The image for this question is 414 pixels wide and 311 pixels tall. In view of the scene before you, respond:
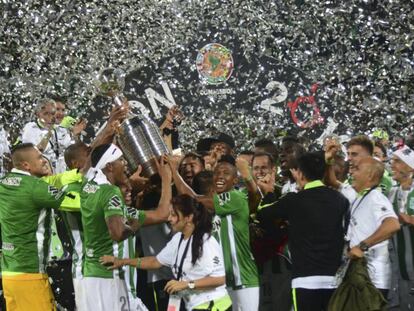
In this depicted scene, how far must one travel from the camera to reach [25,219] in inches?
330

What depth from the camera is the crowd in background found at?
7.28 m

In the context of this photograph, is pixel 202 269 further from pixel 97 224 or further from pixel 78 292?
pixel 78 292

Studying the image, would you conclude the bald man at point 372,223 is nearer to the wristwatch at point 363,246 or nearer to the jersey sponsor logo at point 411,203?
the wristwatch at point 363,246

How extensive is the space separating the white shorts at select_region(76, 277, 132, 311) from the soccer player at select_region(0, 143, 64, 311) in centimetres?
68

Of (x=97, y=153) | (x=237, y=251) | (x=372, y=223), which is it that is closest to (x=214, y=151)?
(x=237, y=251)

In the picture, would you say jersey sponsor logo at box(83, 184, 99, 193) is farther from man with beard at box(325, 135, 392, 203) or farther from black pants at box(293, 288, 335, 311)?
man with beard at box(325, 135, 392, 203)

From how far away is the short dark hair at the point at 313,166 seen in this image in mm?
7691

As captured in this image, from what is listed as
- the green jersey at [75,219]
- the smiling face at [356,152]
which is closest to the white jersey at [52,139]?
the green jersey at [75,219]

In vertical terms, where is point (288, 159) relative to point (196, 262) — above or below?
above

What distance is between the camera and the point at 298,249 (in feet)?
25.2

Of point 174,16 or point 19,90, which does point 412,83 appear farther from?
point 19,90

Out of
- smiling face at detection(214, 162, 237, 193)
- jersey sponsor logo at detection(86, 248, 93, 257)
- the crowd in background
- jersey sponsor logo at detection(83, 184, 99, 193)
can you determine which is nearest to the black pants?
the crowd in background

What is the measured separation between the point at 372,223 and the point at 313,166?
26.1 inches

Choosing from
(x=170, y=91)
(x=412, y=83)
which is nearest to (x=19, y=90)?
(x=170, y=91)
